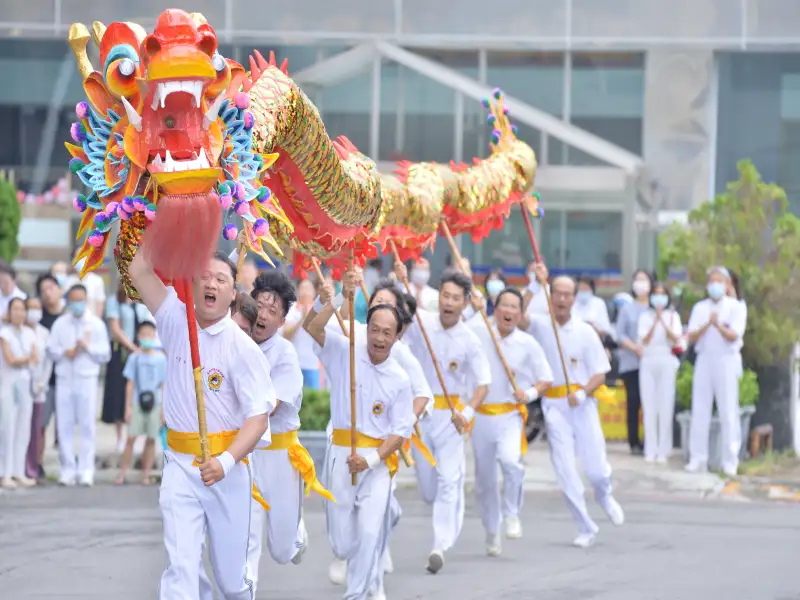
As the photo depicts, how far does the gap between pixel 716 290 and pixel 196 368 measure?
9.69 m

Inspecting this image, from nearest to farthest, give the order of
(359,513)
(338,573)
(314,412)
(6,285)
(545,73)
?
(359,513)
(338,573)
(314,412)
(6,285)
(545,73)

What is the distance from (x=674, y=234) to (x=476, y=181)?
240 inches

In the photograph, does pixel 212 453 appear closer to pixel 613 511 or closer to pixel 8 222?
pixel 613 511

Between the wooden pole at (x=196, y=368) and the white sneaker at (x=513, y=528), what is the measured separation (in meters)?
5.35

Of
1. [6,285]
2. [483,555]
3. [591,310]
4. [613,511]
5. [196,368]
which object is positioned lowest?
[483,555]

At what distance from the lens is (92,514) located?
13008 mm

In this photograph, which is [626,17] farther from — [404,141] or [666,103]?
[404,141]

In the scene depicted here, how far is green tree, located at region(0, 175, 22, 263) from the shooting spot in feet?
65.6

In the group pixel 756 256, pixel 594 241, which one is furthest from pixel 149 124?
pixel 594 241

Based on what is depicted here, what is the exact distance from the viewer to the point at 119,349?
1565cm

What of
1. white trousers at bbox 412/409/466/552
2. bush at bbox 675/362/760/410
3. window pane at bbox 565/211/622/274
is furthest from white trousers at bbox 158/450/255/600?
window pane at bbox 565/211/622/274

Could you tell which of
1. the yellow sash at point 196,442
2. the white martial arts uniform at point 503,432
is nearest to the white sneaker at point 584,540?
the white martial arts uniform at point 503,432

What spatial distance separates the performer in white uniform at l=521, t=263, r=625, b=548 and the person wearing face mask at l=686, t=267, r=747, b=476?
3.37 m

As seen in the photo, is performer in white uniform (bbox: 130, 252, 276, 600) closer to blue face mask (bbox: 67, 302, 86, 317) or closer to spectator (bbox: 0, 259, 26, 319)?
blue face mask (bbox: 67, 302, 86, 317)
